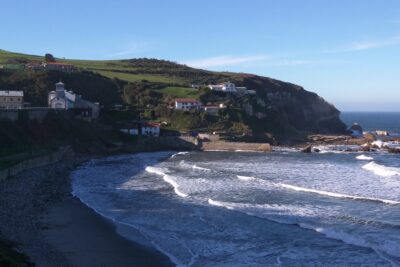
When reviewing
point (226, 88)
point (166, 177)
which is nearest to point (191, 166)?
point (166, 177)

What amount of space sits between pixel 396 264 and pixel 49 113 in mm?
43509

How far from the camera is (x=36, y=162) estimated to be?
37.8 meters

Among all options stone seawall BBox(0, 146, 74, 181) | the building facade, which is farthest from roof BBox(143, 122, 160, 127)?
stone seawall BBox(0, 146, 74, 181)

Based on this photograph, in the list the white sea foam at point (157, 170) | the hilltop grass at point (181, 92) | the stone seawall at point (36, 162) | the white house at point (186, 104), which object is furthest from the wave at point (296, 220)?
the hilltop grass at point (181, 92)

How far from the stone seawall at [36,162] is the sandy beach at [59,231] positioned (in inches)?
21.3

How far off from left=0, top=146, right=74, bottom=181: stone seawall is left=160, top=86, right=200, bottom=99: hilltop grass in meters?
35.9

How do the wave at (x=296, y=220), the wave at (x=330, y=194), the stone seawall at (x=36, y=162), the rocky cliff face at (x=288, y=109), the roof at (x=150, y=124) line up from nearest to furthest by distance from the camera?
the wave at (x=296, y=220) → the wave at (x=330, y=194) → the stone seawall at (x=36, y=162) → the roof at (x=150, y=124) → the rocky cliff face at (x=288, y=109)

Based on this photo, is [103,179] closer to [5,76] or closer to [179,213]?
[179,213]

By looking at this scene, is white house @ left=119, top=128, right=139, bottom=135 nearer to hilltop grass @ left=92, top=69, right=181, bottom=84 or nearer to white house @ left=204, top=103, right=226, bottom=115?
white house @ left=204, top=103, right=226, bottom=115

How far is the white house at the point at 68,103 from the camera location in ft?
209

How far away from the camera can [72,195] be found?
100 feet

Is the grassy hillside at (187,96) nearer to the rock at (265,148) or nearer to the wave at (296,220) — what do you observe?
the rock at (265,148)

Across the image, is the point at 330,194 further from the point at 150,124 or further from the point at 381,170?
the point at 150,124

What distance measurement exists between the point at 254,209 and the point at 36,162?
59.3ft
